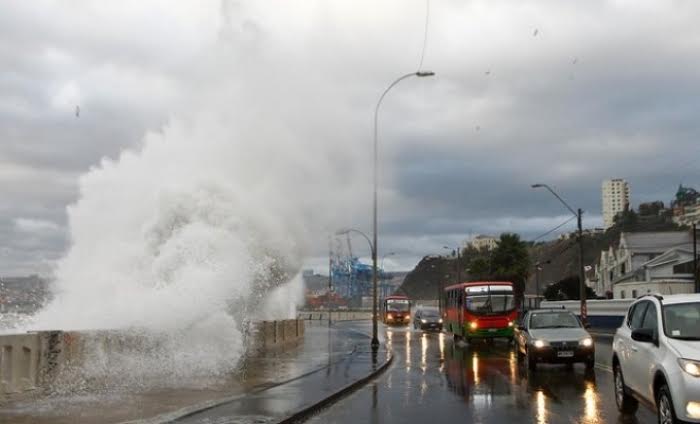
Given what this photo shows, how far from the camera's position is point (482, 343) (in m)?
32.7

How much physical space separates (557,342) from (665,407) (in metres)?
9.05

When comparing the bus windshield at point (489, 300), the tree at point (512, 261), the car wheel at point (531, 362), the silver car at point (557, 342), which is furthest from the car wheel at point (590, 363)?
the tree at point (512, 261)

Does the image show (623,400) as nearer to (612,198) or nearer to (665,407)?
(665,407)

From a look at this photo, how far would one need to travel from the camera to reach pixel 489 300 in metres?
30.3

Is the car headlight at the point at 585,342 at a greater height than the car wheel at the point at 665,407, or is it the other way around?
the car headlight at the point at 585,342

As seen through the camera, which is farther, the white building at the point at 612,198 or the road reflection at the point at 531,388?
the white building at the point at 612,198

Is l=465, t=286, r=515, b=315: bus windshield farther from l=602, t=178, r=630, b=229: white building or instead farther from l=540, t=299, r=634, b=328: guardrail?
l=602, t=178, r=630, b=229: white building

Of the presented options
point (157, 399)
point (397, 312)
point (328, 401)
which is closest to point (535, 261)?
point (397, 312)

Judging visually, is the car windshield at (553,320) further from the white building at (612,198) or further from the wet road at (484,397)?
the white building at (612,198)

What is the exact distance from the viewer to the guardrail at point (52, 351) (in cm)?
1191

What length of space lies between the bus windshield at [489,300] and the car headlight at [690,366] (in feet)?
75.0

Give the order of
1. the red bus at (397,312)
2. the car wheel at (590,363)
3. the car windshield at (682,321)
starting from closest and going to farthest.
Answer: the car windshield at (682,321)
the car wheel at (590,363)
the red bus at (397,312)

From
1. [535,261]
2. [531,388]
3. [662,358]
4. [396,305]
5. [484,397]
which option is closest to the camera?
[662,358]

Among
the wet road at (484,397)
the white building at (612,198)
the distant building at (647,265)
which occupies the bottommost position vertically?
the wet road at (484,397)
